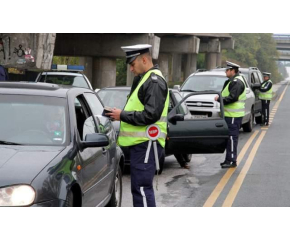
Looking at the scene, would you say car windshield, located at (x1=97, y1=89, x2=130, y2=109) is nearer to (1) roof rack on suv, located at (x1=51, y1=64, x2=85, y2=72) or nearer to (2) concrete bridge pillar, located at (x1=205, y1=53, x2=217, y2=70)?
(1) roof rack on suv, located at (x1=51, y1=64, x2=85, y2=72)

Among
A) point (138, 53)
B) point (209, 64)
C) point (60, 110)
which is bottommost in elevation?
point (209, 64)

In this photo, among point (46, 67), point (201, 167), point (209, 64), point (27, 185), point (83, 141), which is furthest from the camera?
point (209, 64)

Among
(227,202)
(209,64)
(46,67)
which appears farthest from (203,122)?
(209,64)

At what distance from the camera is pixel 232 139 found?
14.4 m

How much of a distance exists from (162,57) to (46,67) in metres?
34.2

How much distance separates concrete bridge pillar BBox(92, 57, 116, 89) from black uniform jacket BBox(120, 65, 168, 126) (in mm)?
29287

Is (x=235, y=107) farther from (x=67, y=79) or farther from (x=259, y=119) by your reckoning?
(x=259, y=119)

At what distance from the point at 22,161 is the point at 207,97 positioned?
1445 centimetres

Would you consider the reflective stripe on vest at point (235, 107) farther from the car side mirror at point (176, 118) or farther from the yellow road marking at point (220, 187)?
the car side mirror at point (176, 118)

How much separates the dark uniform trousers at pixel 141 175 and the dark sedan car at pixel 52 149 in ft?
1.08

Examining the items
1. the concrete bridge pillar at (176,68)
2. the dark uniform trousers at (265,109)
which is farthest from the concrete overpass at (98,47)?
the dark uniform trousers at (265,109)

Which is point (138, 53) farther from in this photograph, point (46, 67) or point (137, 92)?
point (46, 67)

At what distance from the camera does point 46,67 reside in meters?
22.6

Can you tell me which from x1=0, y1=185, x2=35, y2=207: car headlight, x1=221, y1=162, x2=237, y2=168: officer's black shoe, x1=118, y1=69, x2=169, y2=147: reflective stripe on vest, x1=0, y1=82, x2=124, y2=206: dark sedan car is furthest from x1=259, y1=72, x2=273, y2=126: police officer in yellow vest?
x1=0, y1=185, x2=35, y2=207: car headlight
